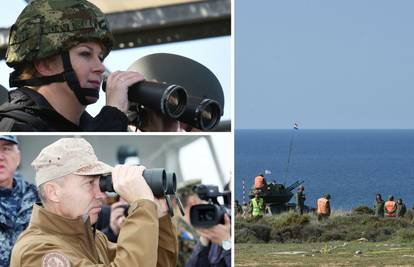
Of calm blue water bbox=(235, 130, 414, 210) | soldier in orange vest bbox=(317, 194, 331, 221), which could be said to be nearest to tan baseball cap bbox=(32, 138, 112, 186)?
calm blue water bbox=(235, 130, 414, 210)

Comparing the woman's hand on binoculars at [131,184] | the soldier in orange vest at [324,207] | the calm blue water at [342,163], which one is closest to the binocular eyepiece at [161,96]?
the woman's hand on binoculars at [131,184]

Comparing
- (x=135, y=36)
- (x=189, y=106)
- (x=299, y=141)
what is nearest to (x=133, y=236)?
(x=189, y=106)

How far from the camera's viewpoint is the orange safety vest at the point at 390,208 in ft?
15.3

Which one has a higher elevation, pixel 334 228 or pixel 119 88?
pixel 119 88

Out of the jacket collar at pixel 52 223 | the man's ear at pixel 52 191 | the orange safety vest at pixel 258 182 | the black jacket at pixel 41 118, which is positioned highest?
the black jacket at pixel 41 118

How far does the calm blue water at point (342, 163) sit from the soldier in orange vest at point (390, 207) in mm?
35

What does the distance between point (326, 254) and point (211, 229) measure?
73.5 inches

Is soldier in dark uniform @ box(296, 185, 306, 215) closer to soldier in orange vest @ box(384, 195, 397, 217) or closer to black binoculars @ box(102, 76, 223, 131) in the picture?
soldier in orange vest @ box(384, 195, 397, 217)

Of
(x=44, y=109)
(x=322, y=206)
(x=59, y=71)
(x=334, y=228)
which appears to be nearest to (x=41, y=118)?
(x=44, y=109)

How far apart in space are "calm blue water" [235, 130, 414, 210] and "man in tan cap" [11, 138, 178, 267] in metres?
2.08

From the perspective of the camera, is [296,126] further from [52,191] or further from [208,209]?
[52,191]

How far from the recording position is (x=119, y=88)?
278cm

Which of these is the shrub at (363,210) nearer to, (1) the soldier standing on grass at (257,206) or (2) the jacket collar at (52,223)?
(1) the soldier standing on grass at (257,206)

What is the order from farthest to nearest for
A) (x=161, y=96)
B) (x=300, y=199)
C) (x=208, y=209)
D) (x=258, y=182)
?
(x=300, y=199)
(x=258, y=182)
(x=208, y=209)
(x=161, y=96)
